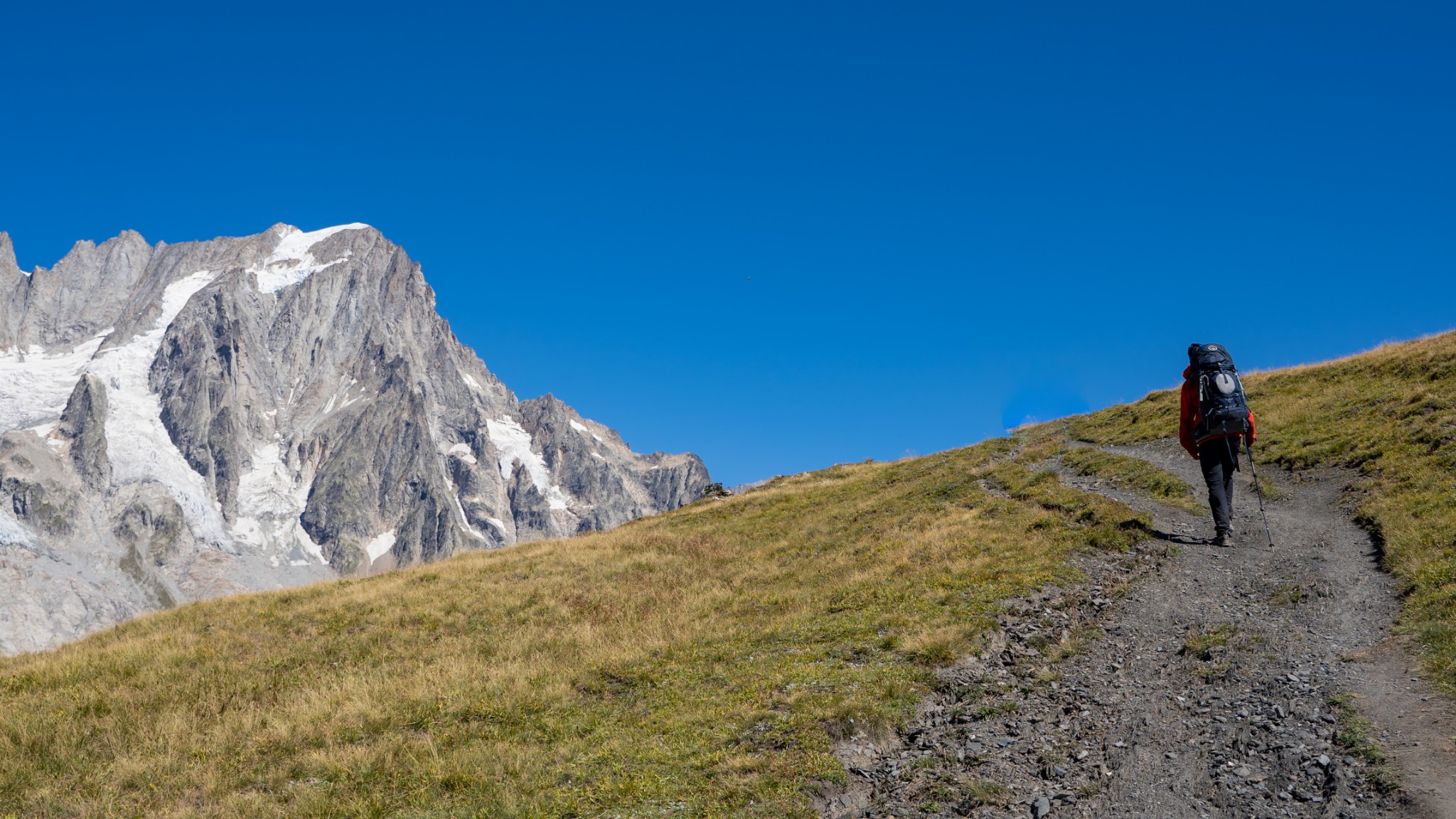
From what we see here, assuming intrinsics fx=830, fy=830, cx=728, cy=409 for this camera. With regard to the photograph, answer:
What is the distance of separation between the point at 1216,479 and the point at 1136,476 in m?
8.32

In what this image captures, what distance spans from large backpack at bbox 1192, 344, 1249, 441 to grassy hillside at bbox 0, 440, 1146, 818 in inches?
121

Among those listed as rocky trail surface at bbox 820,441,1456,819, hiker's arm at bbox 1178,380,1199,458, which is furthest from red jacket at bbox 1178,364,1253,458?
rocky trail surface at bbox 820,441,1456,819

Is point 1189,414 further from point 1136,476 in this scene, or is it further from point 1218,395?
point 1136,476

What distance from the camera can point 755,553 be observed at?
27078 mm

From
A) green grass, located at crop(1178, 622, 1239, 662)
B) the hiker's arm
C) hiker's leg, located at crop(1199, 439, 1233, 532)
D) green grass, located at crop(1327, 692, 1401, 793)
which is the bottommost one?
green grass, located at crop(1327, 692, 1401, 793)

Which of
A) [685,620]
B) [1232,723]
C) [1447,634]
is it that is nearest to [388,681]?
[685,620]

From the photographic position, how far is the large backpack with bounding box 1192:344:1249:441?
1775cm

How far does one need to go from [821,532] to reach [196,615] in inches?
747

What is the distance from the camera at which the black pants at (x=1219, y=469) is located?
58.2ft

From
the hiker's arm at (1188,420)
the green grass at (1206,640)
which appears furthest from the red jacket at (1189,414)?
the green grass at (1206,640)

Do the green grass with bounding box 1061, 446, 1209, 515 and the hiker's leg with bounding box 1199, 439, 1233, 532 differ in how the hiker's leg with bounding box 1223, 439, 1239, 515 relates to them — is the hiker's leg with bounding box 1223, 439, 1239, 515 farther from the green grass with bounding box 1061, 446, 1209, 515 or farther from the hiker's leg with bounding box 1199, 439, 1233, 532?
the green grass with bounding box 1061, 446, 1209, 515

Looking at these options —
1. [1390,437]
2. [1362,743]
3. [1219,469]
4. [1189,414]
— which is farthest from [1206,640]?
[1390,437]

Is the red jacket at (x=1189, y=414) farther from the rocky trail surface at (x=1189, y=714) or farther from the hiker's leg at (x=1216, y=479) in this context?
the rocky trail surface at (x=1189, y=714)

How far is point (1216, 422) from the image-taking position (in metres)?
17.9
